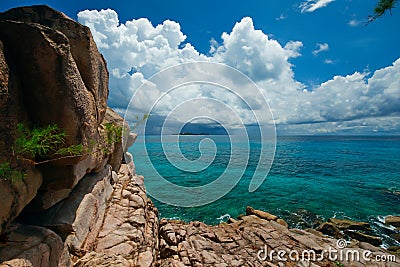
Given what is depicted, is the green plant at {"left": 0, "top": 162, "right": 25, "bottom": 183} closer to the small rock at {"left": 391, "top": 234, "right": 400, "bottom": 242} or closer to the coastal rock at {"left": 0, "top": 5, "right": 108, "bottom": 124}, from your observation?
the coastal rock at {"left": 0, "top": 5, "right": 108, "bottom": 124}

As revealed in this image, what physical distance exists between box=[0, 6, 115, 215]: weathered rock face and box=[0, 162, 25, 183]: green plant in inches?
6.9

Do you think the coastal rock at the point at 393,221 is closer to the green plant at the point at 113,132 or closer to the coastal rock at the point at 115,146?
the coastal rock at the point at 115,146

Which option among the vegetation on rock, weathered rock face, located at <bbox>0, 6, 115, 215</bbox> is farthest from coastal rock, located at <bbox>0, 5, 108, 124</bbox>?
the vegetation on rock

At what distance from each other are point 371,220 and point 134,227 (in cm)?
1984

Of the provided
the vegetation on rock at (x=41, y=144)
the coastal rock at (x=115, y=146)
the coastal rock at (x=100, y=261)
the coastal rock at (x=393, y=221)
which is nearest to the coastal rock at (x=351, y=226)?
the coastal rock at (x=393, y=221)

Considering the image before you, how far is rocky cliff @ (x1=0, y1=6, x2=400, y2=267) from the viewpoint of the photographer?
13.9ft

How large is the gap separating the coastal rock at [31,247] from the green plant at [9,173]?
132cm

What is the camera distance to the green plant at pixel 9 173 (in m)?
3.77

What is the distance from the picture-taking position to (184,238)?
33.0ft

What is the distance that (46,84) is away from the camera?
15.8ft

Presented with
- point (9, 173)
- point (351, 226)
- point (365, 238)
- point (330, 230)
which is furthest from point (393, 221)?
point (9, 173)

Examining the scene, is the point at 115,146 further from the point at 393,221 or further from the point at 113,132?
the point at 393,221

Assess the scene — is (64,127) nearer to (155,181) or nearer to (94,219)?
(94,219)

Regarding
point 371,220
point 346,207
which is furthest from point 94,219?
point 346,207
